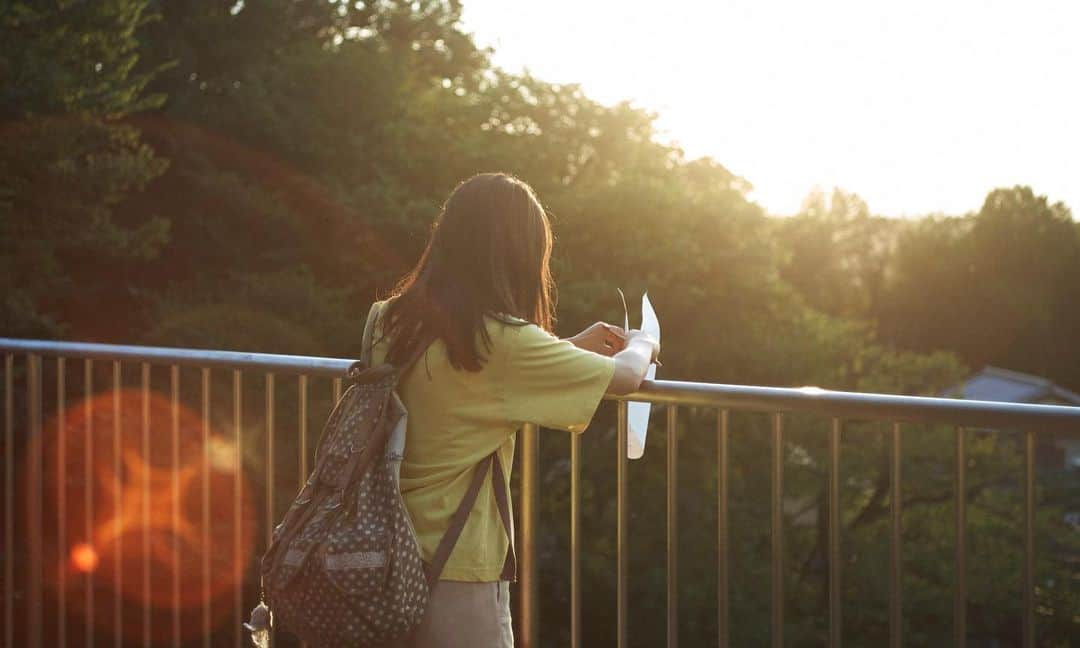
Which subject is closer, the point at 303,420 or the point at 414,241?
the point at 303,420

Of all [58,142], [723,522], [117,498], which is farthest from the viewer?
[58,142]

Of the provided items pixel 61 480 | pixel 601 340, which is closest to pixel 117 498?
pixel 61 480

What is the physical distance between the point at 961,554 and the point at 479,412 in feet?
2.85

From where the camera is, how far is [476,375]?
2170mm

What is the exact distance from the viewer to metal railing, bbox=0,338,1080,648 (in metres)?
2.00

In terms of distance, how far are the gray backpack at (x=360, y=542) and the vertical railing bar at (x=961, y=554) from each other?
33.0 inches

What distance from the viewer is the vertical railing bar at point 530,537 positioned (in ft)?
8.68

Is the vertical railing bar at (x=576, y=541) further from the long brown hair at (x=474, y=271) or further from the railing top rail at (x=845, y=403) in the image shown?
the long brown hair at (x=474, y=271)

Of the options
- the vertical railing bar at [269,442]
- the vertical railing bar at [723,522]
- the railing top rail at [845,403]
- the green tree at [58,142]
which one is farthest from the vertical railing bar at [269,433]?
the green tree at [58,142]

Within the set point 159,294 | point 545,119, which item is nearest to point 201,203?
point 159,294

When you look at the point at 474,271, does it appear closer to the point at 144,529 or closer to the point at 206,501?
the point at 206,501

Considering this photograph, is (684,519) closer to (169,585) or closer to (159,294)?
(159,294)

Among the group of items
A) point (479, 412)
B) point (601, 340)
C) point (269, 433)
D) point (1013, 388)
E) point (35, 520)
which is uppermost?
point (601, 340)

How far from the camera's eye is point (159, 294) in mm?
22000
